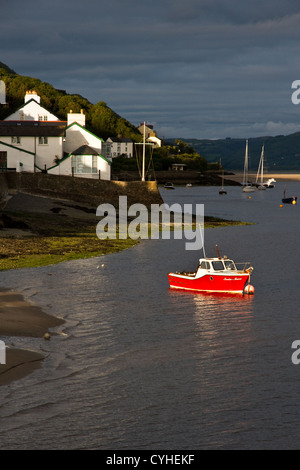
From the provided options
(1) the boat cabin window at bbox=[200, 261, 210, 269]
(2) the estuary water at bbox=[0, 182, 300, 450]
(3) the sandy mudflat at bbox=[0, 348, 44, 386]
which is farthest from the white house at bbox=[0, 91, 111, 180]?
(3) the sandy mudflat at bbox=[0, 348, 44, 386]

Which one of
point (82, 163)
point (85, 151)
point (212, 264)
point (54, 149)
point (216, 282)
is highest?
point (54, 149)

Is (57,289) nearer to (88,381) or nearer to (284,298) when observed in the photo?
(284,298)

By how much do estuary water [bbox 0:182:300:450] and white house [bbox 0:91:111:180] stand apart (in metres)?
53.4

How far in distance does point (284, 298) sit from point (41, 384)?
20.8m

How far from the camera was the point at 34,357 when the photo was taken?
2589 centimetres

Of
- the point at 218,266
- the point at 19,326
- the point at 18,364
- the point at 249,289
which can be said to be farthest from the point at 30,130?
the point at 18,364

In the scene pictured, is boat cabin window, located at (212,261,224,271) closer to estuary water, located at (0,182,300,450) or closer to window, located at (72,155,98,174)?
estuary water, located at (0,182,300,450)

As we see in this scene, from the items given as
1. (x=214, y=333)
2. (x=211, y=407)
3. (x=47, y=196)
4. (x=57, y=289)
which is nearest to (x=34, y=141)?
(x=47, y=196)

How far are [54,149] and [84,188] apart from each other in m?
12.3

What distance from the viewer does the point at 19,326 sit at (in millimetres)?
30219

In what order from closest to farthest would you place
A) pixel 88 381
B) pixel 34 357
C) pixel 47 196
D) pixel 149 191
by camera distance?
pixel 88 381 < pixel 34 357 < pixel 47 196 < pixel 149 191

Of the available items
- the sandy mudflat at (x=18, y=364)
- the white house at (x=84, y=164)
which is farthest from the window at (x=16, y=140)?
the sandy mudflat at (x=18, y=364)

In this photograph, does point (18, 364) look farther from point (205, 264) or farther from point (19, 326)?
point (205, 264)

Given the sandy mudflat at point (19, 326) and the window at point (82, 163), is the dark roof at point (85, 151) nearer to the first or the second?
the window at point (82, 163)
